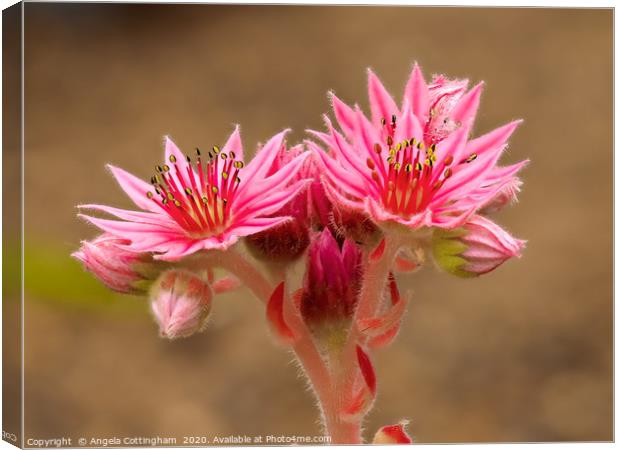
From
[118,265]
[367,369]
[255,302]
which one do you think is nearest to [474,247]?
[367,369]

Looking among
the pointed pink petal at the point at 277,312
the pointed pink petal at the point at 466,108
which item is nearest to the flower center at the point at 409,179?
the pointed pink petal at the point at 466,108

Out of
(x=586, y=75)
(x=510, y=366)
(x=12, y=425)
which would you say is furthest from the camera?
(x=510, y=366)

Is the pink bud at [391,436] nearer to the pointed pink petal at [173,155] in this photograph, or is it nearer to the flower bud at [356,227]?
the flower bud at [356,227]

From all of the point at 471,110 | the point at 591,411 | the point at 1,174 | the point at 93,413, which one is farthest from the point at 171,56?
the point at 471,110

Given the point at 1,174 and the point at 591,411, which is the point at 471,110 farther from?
the point at 591,411

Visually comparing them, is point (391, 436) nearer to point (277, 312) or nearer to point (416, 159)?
point (277, 312)
